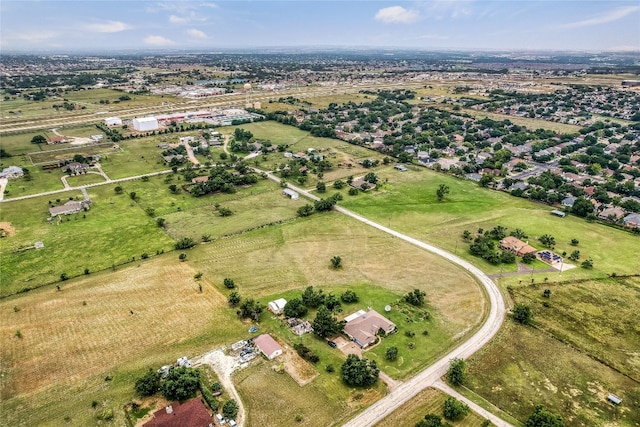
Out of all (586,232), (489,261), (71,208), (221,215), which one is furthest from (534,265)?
(71,208)

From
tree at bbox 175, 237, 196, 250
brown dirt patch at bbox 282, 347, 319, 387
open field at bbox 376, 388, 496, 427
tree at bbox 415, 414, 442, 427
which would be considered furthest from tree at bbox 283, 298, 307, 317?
tree at bbox 175, 237, 196, 250

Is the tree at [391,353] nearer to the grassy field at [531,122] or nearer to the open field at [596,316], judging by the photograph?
the open field at [596,316]

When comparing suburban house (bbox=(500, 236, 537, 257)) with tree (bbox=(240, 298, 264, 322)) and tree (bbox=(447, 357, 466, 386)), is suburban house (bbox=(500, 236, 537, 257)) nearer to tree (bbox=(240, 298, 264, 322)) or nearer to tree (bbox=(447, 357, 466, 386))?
tree (bbox=(447, 357, 466, 386))

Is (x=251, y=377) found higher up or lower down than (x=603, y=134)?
lower down

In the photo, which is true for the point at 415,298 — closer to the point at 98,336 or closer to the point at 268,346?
the point at 268,346

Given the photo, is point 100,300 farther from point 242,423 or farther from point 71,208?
point 71,208
